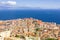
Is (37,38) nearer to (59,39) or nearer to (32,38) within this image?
(32,38)

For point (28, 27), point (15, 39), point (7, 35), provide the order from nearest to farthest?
point (15, 39) < point (7, 35) < point (28, 27)

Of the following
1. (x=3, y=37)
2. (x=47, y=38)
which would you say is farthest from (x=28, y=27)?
(x=3, y=37)

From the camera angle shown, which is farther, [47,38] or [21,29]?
[21,29]

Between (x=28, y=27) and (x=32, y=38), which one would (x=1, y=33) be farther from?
A: (x=28, y=27)

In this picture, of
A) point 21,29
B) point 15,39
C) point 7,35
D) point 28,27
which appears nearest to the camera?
point 15,39

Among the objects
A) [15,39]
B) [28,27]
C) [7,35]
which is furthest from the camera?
[28,27]

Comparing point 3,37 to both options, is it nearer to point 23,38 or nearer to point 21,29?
point 23,38

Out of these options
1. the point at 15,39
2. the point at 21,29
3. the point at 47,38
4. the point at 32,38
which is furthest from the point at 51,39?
the point at 21,29

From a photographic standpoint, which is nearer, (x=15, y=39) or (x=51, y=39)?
(x=15, y=39)
